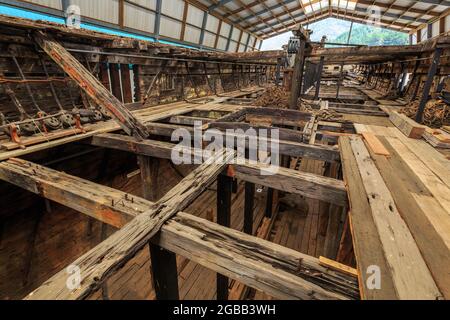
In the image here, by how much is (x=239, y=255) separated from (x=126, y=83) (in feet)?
22.7

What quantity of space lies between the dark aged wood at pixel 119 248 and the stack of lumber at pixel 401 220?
4.35 feet

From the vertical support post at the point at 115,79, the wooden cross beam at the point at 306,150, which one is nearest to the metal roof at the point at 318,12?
the vertical support post at the point at 115,79

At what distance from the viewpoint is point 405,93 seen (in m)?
9.59

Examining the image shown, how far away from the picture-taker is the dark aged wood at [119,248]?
111cm

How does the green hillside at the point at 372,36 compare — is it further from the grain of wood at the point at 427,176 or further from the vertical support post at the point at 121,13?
the grain of wood at the point at 427,176

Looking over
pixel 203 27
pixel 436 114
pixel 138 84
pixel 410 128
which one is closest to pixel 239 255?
pixel 410 128

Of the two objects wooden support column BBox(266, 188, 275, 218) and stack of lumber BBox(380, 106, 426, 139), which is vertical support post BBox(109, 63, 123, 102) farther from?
stack of lumber BBox(380, 106, 426, 139)

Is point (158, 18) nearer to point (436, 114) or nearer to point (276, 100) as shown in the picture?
point (276, 100)

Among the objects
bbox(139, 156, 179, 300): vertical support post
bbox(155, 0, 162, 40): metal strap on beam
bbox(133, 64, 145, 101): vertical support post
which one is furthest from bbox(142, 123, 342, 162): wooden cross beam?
bbox(155, 0, 162, 40): metal strap on beam

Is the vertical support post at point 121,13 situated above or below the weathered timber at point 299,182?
above

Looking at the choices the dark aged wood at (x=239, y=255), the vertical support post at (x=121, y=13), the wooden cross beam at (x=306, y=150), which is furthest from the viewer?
the vertical support post at (x=121, y=13)

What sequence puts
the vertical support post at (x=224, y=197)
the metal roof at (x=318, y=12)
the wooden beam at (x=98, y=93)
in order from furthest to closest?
the metal roof at (x=318, y=12) < the wooden beam at (x=98, y=93) < the vertical support post at (x=224, y=197)

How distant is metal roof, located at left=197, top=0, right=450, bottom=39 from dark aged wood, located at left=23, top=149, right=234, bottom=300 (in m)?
18.1
